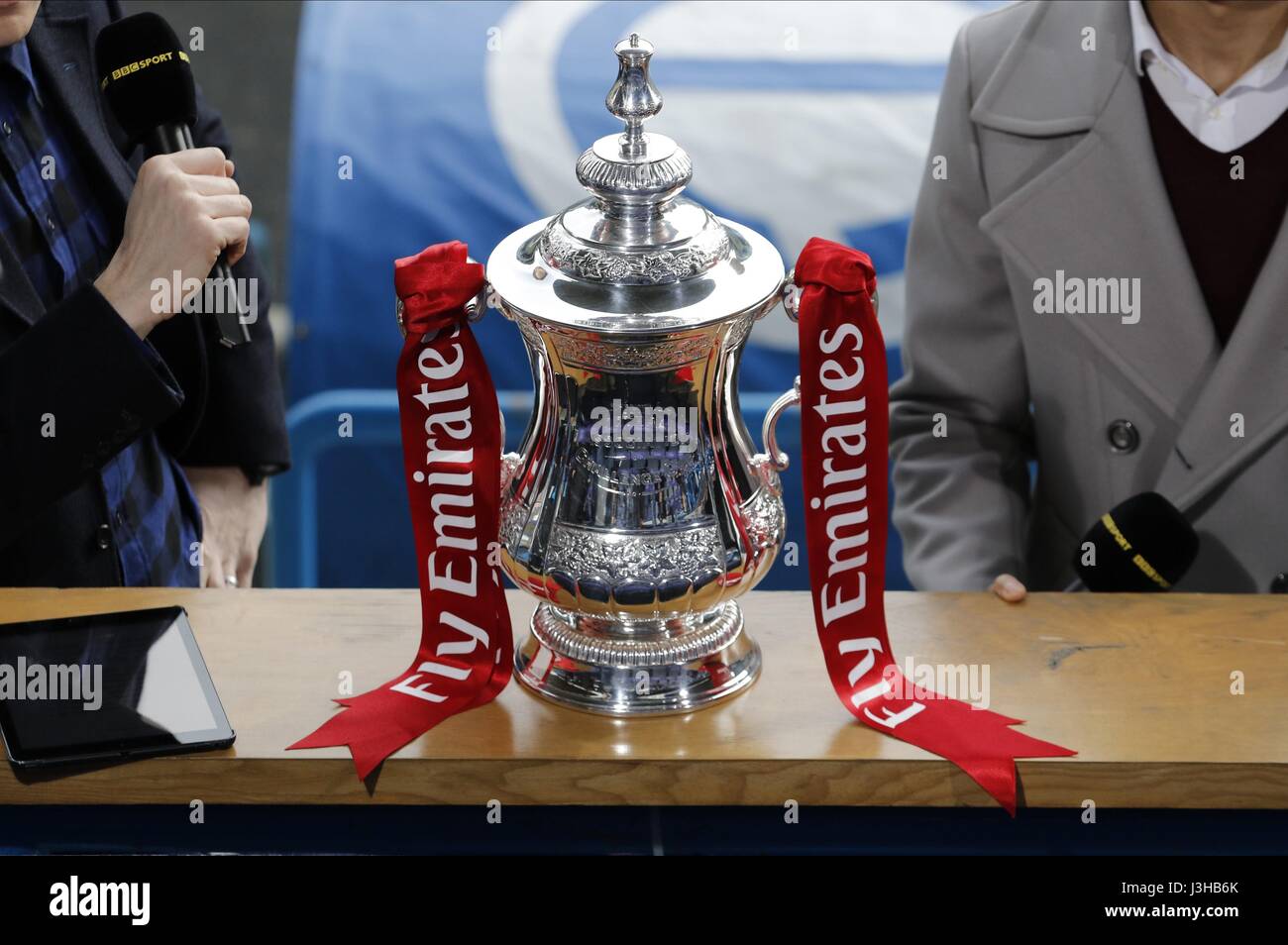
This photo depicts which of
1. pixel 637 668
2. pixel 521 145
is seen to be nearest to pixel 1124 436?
pixel 637 668

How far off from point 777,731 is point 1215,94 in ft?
2.56

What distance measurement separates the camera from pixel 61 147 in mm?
1418

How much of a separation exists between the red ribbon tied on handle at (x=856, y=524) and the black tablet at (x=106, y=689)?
15.5 inches

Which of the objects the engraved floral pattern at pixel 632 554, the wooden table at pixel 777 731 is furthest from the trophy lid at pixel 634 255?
the wooden table at pixel 777 731

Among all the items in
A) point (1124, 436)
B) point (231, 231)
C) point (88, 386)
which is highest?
point (231, 231)

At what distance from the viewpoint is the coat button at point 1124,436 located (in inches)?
56.4

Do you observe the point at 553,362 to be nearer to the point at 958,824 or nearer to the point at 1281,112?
the point at 958,824

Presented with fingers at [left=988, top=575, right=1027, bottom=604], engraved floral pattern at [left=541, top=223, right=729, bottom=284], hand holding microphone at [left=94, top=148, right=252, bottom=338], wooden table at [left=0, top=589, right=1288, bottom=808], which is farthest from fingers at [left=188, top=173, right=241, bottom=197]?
fingers at [left=988, top=575, right=1027, bottom=604]

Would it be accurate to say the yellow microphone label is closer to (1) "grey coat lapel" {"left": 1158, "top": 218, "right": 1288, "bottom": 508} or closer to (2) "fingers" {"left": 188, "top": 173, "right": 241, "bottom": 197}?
(2) "fingers" {"left": 188, "top": 173, "right": 241, "bottom": 197}

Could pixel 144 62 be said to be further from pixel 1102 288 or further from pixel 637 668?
pixel 1102 288

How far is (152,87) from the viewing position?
1272 millimetres

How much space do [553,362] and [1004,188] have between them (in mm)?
686

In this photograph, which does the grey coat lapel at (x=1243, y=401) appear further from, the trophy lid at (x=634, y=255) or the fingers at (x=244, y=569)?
the fingers at (x=244, y=569)

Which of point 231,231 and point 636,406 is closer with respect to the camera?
point 636,406
